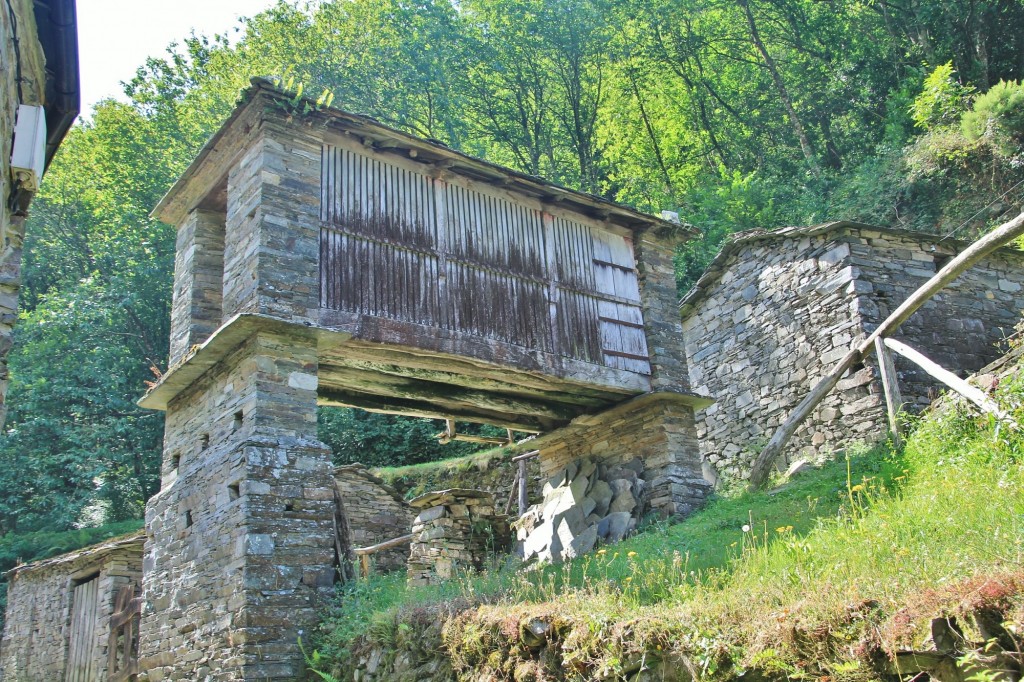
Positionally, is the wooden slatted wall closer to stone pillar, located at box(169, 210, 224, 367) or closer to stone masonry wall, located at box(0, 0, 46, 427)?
stone pillar, located at box(169, 210, 224, 367)

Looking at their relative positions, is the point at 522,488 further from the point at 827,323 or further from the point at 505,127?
the point at 505,127

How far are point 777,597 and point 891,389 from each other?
4845mm

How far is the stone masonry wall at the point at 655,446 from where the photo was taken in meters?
10.3

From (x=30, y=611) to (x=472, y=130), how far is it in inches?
633

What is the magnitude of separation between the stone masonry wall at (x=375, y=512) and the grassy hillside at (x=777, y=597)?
16.8 ft

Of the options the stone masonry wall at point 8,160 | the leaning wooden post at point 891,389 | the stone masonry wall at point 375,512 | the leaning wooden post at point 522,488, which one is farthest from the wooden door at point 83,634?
the leaning wooden post at point 891,389

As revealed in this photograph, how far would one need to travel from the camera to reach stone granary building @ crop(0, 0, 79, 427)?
5199mm

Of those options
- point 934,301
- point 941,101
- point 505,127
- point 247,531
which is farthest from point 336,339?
point 505,127

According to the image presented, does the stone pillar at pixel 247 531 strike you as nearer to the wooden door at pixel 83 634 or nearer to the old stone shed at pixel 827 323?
the wooden door at pixel 83 634

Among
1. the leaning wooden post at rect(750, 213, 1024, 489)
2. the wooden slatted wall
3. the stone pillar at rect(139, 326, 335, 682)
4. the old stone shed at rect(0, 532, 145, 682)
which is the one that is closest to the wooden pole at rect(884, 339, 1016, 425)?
the leaning wooden post at rect(750, 213, 1024, 489)

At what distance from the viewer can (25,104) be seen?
6.02 metres

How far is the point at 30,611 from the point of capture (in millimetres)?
13914

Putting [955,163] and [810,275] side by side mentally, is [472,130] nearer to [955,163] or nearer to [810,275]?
[955,163]

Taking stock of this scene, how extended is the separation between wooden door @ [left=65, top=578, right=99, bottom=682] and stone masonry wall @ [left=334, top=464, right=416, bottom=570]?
12.8ft
